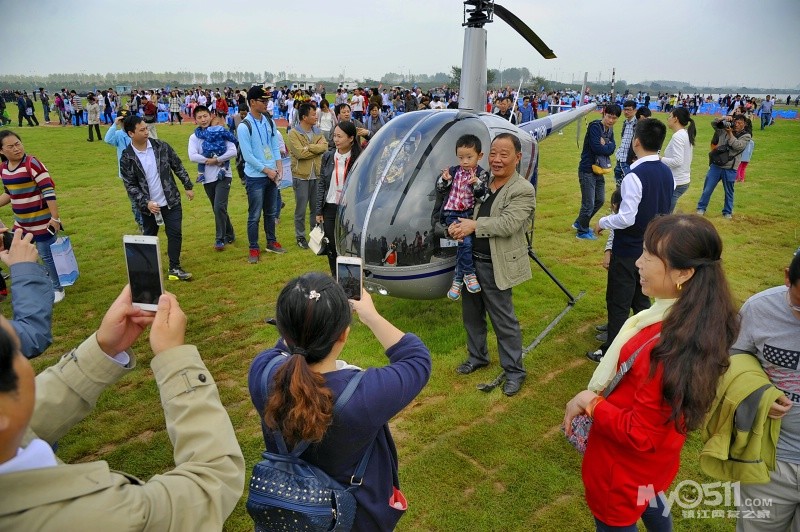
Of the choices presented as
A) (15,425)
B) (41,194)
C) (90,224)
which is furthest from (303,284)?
(90,224)

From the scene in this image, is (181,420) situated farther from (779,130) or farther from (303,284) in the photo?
(779,130)

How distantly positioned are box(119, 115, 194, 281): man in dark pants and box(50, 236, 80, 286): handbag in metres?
1.10

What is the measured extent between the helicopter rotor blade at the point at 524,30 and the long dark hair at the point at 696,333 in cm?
567

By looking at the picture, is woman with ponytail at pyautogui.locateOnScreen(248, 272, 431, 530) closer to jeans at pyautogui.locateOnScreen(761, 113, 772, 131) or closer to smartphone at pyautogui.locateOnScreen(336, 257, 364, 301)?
smartphone at pyautogui.locateOnScreen(336, 257, 364, 301)

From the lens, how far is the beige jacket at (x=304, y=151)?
765 cm

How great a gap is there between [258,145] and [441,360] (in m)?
4.40

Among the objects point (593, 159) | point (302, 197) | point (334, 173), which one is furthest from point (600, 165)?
point (302, 197)

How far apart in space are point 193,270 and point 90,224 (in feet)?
13.0

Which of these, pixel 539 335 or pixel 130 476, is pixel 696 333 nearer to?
pixel 130 476

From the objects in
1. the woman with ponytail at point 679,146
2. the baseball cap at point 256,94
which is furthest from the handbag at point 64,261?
the woman with ponytail at point 679,146

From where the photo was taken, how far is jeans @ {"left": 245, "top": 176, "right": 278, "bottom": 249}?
7.41m

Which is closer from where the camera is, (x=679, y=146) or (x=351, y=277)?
(x=351, y=277)

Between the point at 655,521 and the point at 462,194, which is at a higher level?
the point at 462,194

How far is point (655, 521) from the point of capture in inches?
90.4
